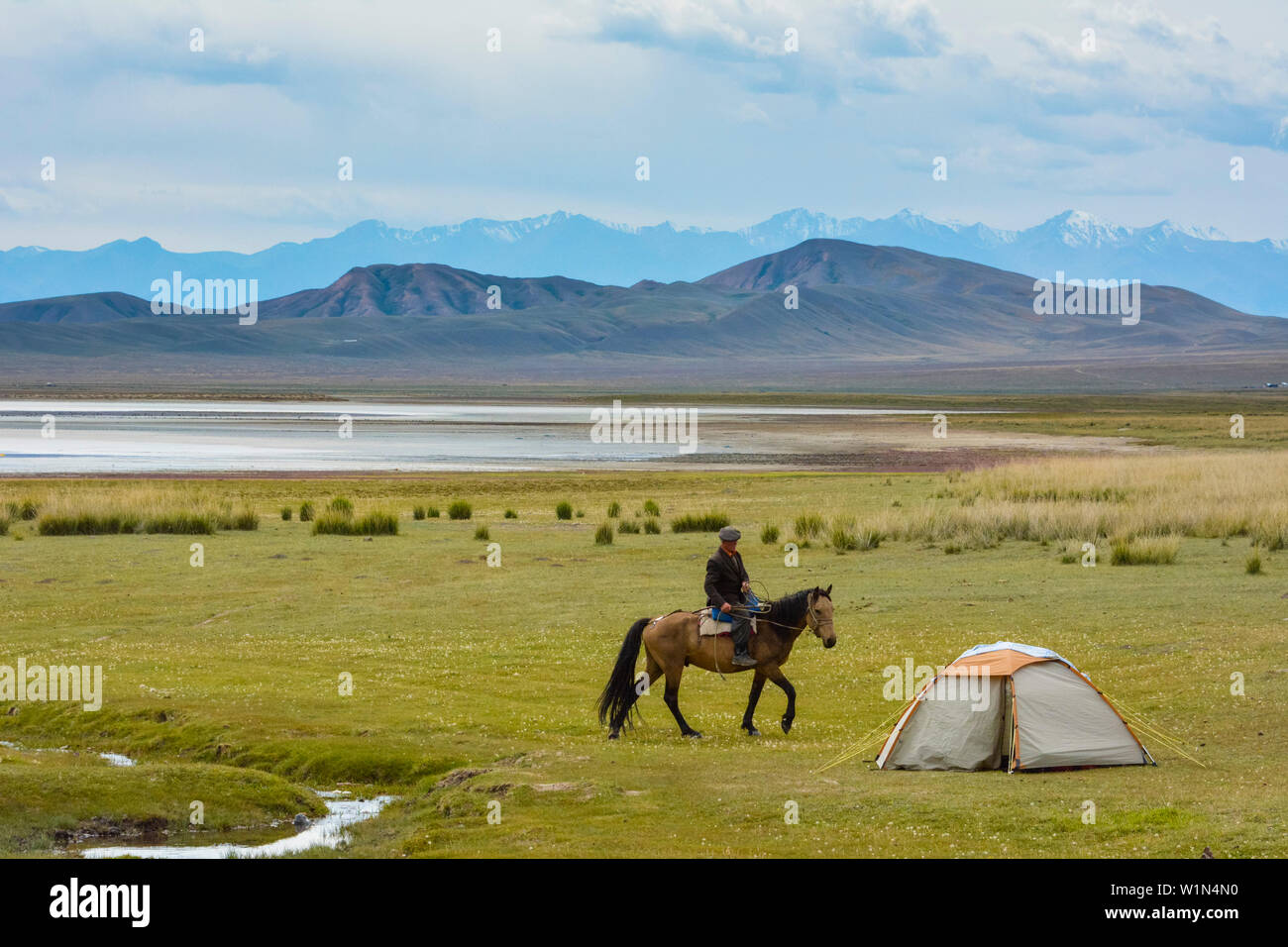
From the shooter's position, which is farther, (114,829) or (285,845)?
(114,829)

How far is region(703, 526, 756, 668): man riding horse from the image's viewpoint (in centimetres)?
1554

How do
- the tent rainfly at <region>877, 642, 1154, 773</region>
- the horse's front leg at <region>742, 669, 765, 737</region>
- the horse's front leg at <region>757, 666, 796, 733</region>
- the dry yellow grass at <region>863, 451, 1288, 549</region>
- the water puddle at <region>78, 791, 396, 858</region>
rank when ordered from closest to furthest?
1. the water puddle at <region>78, 791, 396, 858</region>
2. the tent rainfly at <region>877, 642, 1154, 773</region>
3. the horse's front leg at <region>757, 666, 796, 733</region>
4. the horse's front leg at <region>742, 669, 765, 737</region>
5. the dry yellow grass at <region>863, 451, 1288, 549</region>

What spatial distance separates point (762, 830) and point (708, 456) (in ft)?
199

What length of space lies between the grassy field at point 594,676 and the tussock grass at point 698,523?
46.1 inches

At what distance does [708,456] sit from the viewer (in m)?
72.7

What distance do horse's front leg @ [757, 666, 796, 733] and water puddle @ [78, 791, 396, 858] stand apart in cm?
479

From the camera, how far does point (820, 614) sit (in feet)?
50.2

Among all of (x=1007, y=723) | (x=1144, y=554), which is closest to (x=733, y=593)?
(x=1007, y=723)

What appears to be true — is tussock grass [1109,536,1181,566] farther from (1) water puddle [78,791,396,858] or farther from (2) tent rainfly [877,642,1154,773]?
(1) water puddle [78,791,396,858]

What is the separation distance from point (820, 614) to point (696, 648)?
1569mm

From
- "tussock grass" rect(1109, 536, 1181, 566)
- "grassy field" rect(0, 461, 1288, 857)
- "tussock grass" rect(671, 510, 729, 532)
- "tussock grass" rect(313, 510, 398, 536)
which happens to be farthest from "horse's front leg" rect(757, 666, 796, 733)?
"tussock grass" rect(313, 510, 398, 536)

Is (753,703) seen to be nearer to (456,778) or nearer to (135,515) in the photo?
(456,778)
